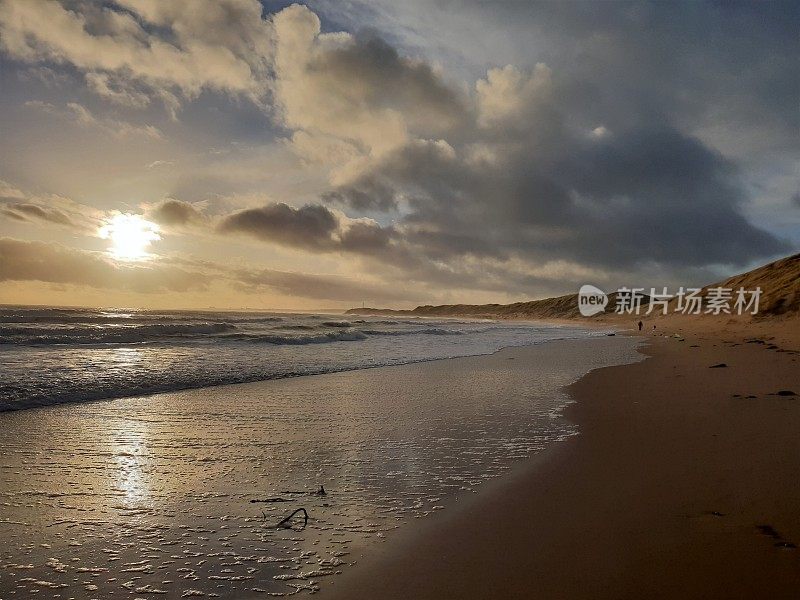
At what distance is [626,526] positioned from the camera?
12.4ft

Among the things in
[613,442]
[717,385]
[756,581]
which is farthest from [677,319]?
[756,581]

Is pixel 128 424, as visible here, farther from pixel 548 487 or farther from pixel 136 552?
pixel 548 487

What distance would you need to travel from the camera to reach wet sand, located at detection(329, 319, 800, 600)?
117 inches

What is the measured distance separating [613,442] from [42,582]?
19.8ft

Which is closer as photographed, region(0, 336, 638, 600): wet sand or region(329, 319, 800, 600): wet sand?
region(329, 319, 800, 600): wet sand

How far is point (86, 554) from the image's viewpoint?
338 centimetres
